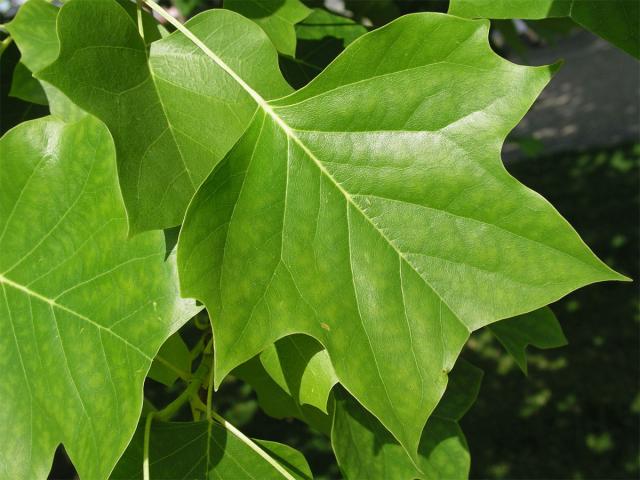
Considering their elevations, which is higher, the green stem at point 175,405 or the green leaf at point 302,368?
the green leaf at point 302,368

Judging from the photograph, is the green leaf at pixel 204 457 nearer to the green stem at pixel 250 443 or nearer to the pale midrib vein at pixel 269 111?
the green stem at pixel 250 443

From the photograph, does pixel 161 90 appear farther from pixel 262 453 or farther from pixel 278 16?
pixel 262 453

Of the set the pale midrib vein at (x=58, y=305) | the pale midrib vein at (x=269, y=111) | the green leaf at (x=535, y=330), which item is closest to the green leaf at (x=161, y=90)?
the pale midrib vein at (x=269, y=111)

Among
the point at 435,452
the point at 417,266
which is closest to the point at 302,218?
the point at 417,266

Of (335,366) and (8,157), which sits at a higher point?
(8,157)

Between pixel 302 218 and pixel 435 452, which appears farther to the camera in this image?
pixel 435 452

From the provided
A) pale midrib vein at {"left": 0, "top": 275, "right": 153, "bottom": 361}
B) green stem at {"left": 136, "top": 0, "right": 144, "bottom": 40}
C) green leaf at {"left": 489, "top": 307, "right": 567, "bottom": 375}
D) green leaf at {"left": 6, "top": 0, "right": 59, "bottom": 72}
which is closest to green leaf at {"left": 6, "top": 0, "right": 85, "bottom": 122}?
green leaf at {"left": 6, "top": 0, "right": 59, "bottom": 72}

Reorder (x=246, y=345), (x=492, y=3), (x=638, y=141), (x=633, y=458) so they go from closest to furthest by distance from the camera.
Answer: (x=246, y=345), (x=492, y=3), (x=633, y=458), (x=638, y=141)

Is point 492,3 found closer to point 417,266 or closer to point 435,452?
point 417,266
